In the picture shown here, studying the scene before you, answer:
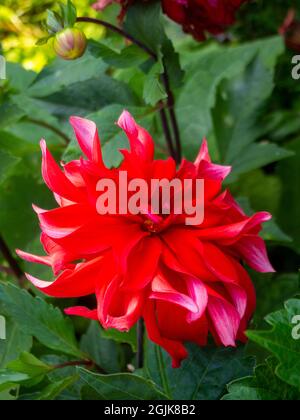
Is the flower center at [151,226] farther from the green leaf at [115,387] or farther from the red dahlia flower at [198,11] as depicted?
the red dahlia flower at [198,11]

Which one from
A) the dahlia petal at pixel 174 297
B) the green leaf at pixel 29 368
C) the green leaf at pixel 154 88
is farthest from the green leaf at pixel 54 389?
the green leaf at pixel 154 88

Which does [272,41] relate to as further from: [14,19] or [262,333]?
[262,333]

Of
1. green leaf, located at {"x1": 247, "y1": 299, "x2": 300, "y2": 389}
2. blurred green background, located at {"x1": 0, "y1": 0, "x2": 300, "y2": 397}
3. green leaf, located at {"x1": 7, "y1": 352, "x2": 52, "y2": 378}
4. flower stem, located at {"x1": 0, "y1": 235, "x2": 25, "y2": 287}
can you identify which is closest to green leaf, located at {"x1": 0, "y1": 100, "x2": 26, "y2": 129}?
blurred green background, located at {"x1": 0, "y1": 0, "x2": 300, "y2": 397}

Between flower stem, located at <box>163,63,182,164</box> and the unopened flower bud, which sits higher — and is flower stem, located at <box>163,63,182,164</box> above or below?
below
